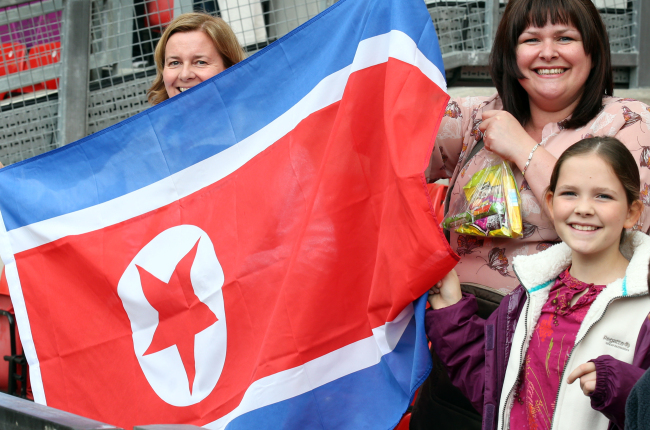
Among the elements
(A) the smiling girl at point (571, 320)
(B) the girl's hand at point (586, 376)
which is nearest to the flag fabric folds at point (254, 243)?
(A) the smiling girl at point (571, 320)

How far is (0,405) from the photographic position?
62.3 inches

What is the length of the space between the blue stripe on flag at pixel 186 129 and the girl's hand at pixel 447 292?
91cm

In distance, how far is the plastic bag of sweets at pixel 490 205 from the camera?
211 cm

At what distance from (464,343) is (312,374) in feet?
1.79

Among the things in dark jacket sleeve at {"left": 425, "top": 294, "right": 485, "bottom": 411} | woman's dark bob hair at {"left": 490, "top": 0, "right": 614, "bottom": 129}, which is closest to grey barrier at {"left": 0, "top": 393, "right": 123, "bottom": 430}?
dark jacket sleeve at {"left": 425, "top": 294, "right": 485, "bottom": 411}

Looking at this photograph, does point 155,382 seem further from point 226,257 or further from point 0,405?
point 0,405

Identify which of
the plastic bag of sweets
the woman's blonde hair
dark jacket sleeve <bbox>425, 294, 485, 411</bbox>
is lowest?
dark jacket sleeve <bbox>425, 294, 485, 411</bbox>

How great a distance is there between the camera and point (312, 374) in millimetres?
2281

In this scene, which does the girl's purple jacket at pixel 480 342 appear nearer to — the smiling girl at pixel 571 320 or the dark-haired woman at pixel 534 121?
the smiling girl at pixel 571 320

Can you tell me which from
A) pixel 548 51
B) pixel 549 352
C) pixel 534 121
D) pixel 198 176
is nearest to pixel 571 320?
pixel 549 352

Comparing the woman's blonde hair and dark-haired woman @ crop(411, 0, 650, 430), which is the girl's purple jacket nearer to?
dark-haired woman @ crop(411, 0, 650, 430)

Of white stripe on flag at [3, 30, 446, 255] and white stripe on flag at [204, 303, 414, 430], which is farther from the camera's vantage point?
white stripe on flag at [3, 30, 446, 255]

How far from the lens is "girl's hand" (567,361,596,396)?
1.60 meters

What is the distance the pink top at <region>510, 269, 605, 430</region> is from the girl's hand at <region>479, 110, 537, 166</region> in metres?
0.43
